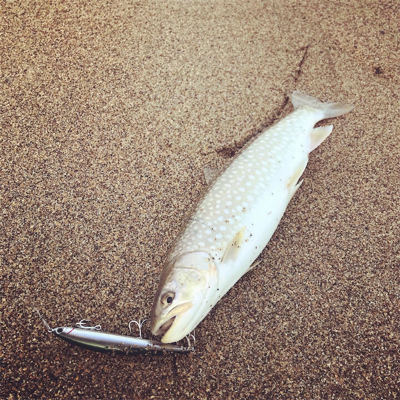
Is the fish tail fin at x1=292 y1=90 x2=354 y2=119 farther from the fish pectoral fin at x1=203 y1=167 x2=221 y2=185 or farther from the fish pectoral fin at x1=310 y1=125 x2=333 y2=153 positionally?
the fish pectoral fin at x1=203 y1=167 x2=221 y2=185

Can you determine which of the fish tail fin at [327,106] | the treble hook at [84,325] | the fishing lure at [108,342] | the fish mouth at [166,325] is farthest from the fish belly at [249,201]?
the treble hook at [84,325]

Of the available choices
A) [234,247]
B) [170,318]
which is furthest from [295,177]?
[170,318]

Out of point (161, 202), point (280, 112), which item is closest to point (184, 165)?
point (161, 202)

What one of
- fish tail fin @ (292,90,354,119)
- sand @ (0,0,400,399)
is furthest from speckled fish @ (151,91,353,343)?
sand @ (0,0,400,399)

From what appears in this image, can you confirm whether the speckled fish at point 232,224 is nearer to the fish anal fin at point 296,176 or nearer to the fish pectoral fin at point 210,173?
the fish anal fin at point 296,176

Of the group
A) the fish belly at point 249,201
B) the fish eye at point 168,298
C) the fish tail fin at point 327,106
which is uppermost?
the fish tail fin at point 327,106
